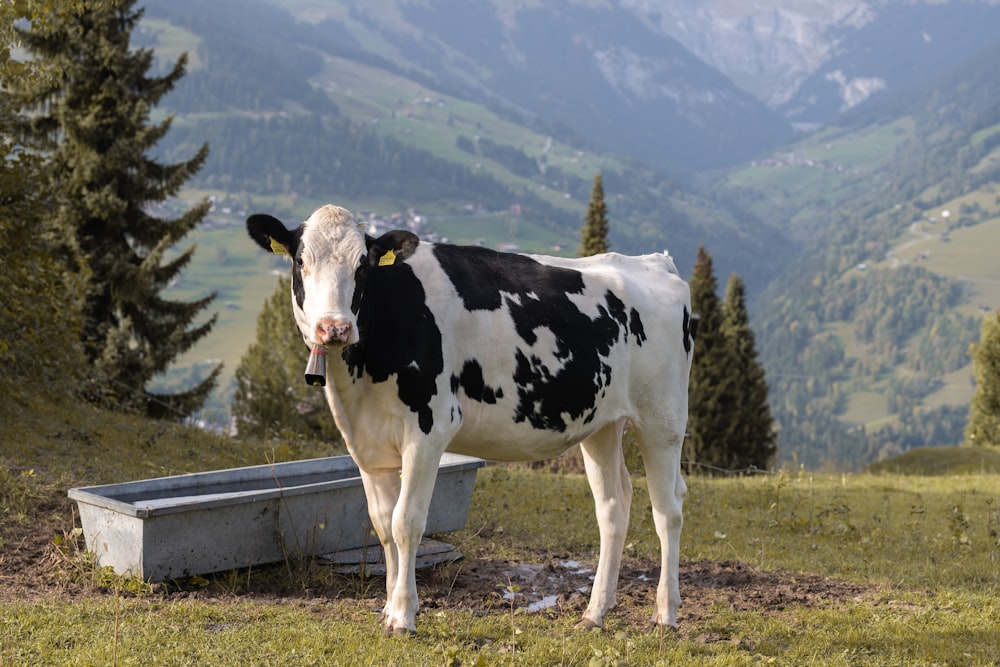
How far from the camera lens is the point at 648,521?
12.5m

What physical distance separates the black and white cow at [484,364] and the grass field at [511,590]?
0.65 m

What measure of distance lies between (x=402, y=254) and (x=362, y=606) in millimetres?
→ 2809

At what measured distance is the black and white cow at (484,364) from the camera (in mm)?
6941

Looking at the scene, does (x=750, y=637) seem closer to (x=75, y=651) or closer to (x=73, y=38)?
(x=75, y=651)

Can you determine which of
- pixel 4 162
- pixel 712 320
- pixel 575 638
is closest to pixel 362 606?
pixel 575 638

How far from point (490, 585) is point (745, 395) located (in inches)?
2004

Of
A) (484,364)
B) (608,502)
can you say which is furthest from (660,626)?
(484,364)

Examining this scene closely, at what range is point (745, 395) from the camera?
190 ft

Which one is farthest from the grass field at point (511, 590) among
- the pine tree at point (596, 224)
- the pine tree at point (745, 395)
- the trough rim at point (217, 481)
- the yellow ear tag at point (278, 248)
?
the pine tree at point (745, 395)

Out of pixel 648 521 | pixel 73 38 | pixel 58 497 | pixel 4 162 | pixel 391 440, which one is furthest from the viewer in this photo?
pixel 73 38

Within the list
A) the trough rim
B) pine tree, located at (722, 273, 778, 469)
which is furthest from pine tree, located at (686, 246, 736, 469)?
the trough rim

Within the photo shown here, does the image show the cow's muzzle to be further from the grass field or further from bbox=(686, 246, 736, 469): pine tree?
bbox=(686, 246, 736, 469): pine tree

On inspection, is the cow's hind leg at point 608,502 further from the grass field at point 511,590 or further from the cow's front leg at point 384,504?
the cow's front leg at point 384,504

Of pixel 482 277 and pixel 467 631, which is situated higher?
pixel 482 277
